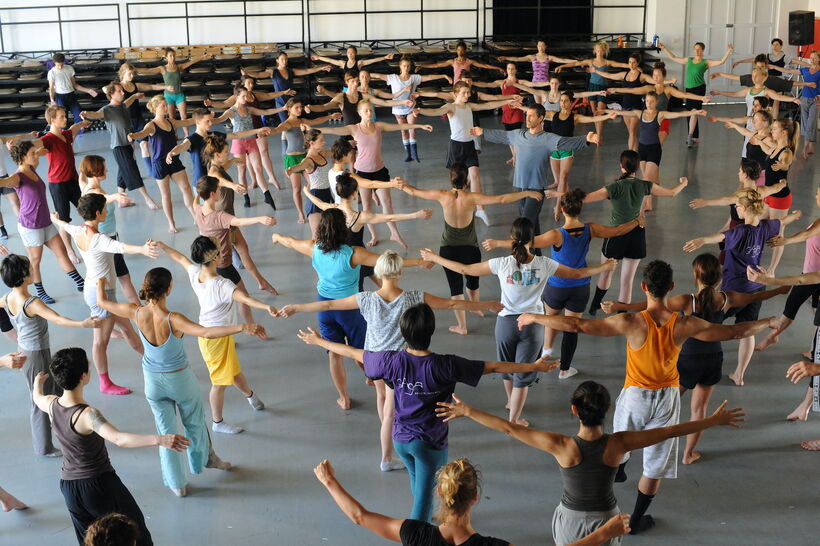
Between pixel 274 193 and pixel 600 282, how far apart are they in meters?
5.19

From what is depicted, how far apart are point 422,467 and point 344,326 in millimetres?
1409

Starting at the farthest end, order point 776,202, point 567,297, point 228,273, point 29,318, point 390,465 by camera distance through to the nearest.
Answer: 1. point 776,202
2. point 228,273
3. point 567,297
4. point 390,465
5. point 29,318

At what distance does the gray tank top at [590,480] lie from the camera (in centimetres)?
349

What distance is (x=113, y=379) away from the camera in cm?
620

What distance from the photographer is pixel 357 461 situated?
514 centimetres

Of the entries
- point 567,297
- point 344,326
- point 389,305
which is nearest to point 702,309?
point 567,297

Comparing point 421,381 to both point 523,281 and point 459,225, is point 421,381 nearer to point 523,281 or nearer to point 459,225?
point 523,281

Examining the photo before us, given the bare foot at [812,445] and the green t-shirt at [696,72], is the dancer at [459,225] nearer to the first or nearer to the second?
the bare foot at [812,445]

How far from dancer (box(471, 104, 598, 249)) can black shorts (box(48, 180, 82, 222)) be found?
4.18 meters

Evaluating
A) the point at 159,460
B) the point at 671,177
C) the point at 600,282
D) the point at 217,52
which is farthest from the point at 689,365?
the point at 217,52

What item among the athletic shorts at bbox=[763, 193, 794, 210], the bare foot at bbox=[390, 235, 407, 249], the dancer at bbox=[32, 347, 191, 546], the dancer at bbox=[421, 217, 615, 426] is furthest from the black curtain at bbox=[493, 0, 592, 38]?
the dancer at bbox=[32, 347, 191, 546]

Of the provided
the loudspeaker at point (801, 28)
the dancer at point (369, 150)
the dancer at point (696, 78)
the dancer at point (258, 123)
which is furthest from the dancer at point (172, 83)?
the loudspeaker at point (801, 28)

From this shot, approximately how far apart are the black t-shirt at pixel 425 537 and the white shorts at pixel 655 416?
66.3 inches

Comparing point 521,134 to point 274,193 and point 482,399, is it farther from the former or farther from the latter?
point 274,193
